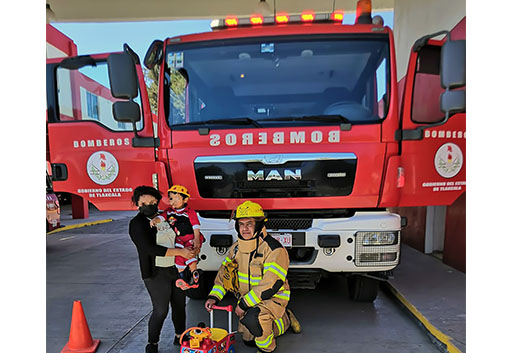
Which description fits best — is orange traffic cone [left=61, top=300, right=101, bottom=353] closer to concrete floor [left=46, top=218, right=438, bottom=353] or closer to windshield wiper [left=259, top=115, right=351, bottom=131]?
concrete floor [left=46, top=218, right=438, bottom=353]

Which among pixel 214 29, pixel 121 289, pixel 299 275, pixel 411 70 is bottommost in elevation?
pixel 121 289

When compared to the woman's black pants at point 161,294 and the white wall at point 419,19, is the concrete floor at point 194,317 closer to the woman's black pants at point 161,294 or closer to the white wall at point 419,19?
the woman's black pants at point 161,294

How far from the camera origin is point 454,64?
2.38 meters

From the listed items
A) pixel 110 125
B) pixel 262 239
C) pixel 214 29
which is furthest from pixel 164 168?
pixel 214 29

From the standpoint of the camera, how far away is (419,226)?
5535mm

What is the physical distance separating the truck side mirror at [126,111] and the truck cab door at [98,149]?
21 cm

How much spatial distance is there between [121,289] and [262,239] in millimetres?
2588

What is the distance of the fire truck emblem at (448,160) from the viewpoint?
9.44 ft

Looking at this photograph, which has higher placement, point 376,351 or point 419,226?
point 419,226

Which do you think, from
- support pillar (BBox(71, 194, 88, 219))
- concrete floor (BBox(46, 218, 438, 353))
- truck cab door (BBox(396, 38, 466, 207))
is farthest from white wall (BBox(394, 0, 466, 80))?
support pillar (BBox(71, 194, 88, 219))

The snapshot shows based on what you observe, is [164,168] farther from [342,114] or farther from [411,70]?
[411,70]

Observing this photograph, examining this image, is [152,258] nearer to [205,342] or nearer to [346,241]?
[205,342]

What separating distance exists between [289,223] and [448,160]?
1556 mm

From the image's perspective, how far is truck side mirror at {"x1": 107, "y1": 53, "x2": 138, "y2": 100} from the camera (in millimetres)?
2637
